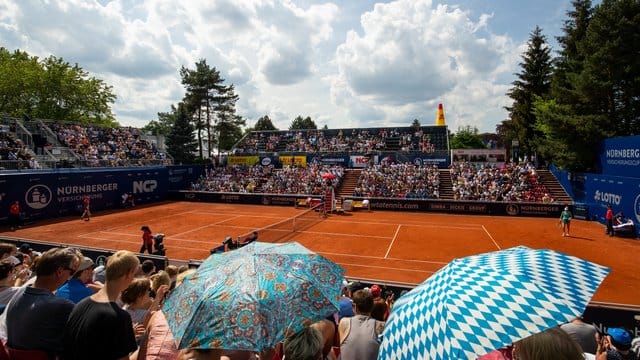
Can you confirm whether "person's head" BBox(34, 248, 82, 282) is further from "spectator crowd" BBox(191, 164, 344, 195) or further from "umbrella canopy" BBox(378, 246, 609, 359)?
"spectator crowd" BBox(191, 164, 344, 195)

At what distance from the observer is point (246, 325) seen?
10.6ft

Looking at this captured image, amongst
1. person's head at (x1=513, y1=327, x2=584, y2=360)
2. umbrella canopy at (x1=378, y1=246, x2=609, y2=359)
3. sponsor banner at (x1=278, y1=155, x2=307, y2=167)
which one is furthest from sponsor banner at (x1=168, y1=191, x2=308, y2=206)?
person's head at (x1=513, y1=327, x2=584, y2=360)

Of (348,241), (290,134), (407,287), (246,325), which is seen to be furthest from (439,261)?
(290,134)

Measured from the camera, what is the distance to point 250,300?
344cm

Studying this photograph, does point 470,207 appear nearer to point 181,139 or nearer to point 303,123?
point 181,139

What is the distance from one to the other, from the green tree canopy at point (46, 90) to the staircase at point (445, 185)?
48.5 metres

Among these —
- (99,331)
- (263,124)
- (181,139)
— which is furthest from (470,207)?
(263,124)

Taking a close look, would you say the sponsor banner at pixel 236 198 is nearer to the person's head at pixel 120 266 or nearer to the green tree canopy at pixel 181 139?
the green tree canopy at pixel 181 139

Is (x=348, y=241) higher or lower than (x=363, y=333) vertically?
lower

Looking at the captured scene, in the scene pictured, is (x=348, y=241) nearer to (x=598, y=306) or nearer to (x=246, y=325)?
(x=598, y=306)

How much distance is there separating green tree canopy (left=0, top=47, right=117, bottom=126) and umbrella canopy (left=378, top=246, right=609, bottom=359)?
176 feet

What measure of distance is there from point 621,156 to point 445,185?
46.8 feet

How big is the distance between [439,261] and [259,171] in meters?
30.2

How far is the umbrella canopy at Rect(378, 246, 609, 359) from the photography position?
2.18 metres
